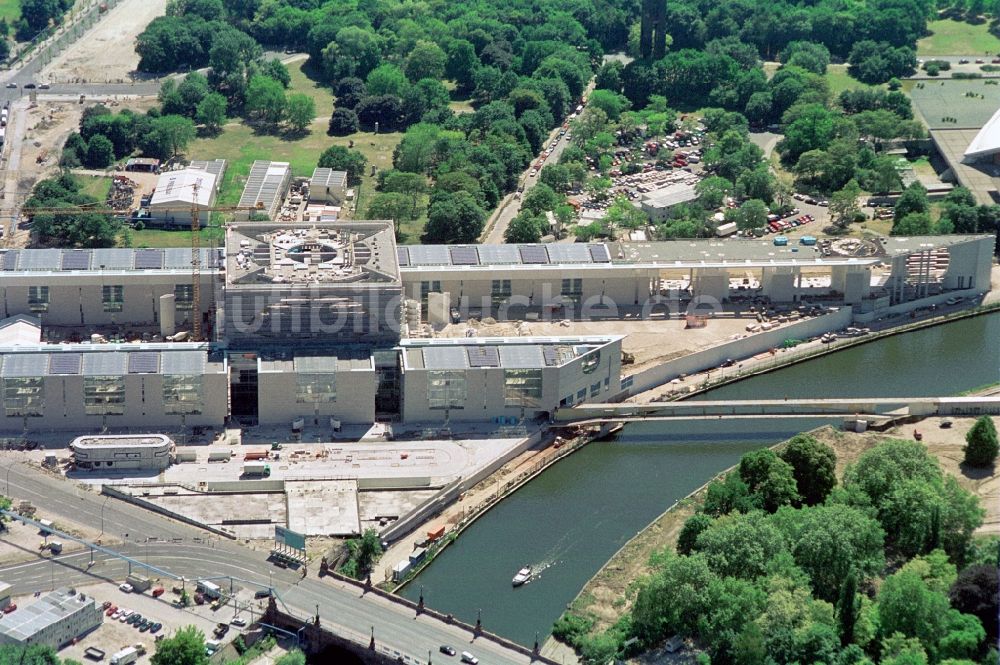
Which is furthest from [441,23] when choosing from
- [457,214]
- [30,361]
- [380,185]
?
[30,361]

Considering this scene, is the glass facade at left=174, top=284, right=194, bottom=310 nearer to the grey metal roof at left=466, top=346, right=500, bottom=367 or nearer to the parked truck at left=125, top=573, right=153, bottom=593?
the grey metal roof at left=466, top=346, right=500, bottom=367

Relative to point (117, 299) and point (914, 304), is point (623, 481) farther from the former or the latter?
point (117, 299)

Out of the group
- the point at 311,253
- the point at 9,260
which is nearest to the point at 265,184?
the point at 9,260

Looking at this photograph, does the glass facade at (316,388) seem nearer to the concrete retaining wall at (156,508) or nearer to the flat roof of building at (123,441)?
the flat roof of building at (123,441)

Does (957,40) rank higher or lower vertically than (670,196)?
higher

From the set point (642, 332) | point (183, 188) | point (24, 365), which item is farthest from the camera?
point (183, 188)

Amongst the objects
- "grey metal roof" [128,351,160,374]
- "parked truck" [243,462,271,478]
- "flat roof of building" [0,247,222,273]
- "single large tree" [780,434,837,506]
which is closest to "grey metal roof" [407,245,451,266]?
"flat roof of building" [0,247,222,273]

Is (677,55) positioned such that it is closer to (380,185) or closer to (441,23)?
(441,23)
